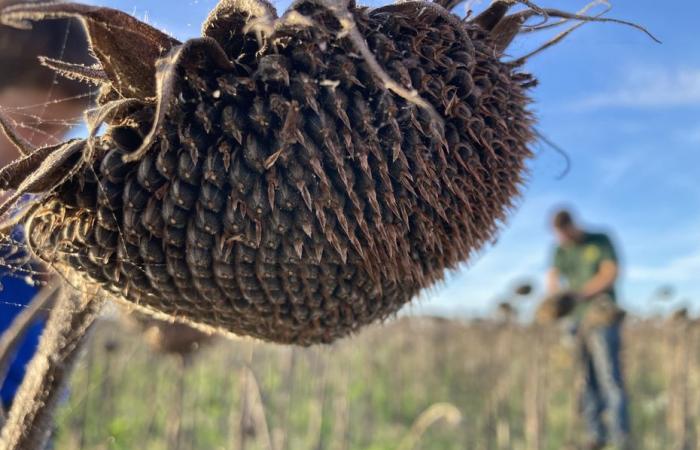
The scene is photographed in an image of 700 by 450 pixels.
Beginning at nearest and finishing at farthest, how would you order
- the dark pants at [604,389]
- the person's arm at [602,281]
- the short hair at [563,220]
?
the person's arm at [602,281], the dark pants at [604,389], the short hair at [563,220]

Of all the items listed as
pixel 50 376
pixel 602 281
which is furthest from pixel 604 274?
pixel 50 376

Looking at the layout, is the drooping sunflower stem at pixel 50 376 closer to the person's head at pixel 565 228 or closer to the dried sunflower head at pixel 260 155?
the dried sunflower head at pixel 260 155

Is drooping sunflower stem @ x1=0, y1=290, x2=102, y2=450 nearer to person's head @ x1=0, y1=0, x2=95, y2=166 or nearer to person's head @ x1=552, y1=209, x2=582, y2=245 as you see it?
person's head @ x1=0, y1=0, x2=95, y2=166

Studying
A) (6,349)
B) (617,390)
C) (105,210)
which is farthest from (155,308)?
(617,390)

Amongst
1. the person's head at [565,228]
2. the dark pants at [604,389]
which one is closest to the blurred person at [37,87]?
the dark pants at [604,389]

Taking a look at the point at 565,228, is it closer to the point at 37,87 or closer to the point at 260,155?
the point at 37,87

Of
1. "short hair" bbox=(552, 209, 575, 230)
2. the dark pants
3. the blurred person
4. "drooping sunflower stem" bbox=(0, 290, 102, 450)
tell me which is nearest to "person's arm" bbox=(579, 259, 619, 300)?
the dark pants

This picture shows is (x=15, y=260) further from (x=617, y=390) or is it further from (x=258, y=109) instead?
(x=617, y=390)
